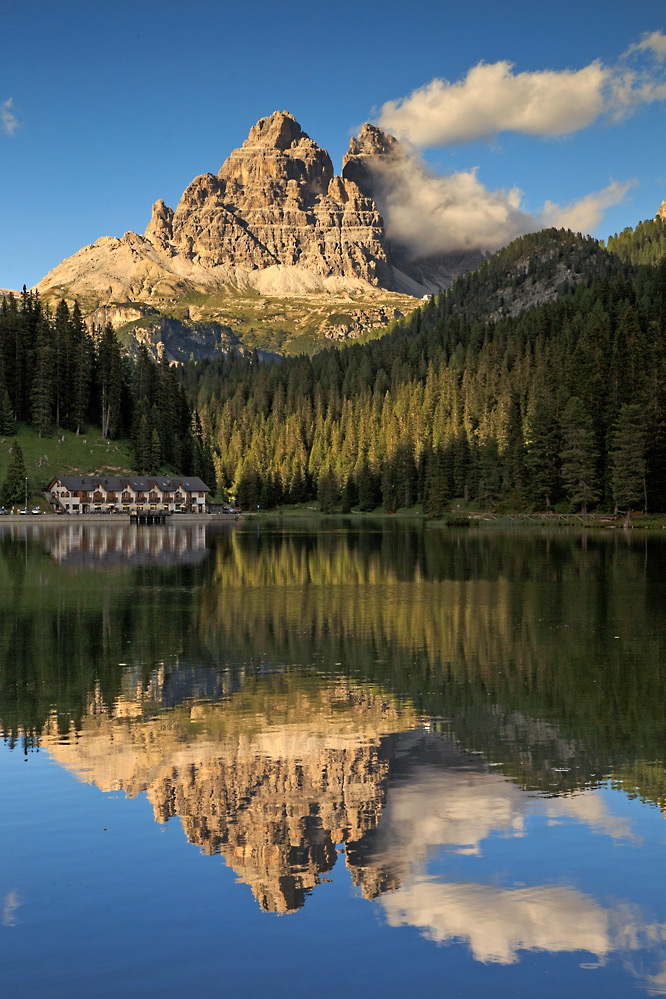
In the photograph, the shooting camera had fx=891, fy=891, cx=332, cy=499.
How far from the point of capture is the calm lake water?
11820mm


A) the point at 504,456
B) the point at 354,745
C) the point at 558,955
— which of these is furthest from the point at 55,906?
the point at 504,456

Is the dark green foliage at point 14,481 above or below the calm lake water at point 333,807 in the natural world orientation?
above

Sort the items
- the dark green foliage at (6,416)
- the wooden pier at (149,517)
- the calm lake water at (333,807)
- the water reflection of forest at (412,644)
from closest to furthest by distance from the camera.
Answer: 1. the calm lake water at (333,807)
2. the water reflection of forest at (412,644)
3. the wooden pier at (149,517)
4. the dark green foliage at (6,416)

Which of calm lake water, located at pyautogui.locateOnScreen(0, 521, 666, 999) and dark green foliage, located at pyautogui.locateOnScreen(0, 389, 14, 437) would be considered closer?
calm lake water, located at pyautogui.locateOnScreen(0, 521, 666, 999)

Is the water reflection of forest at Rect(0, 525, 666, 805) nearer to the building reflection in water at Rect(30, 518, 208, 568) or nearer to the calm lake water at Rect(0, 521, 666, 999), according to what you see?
the calm lake water at Rect(0, 521, 666, 999)

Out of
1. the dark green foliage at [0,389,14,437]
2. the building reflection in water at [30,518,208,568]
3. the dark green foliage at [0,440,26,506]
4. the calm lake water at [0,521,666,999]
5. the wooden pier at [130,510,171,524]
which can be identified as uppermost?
the dark green foliage at [0,389,14,437]

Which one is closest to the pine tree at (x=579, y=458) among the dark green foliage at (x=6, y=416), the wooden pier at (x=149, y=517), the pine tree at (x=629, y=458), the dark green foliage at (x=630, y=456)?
the pine tree at (x=629, y=458)

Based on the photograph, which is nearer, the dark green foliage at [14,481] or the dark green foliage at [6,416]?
the dark green foliage at [14,481]

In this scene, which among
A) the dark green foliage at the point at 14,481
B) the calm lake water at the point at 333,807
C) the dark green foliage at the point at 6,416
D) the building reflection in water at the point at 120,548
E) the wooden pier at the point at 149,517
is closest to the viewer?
the calm lake water at the point at 333,807

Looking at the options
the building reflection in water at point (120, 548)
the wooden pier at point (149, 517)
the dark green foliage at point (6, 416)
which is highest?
the dark green foliage at point (6, 416)

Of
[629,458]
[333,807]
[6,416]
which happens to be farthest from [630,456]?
[333,807]

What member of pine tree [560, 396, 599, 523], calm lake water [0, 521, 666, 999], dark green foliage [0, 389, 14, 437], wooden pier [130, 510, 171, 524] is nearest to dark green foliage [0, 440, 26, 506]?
dark green foliage [0, 389, 14, 437]

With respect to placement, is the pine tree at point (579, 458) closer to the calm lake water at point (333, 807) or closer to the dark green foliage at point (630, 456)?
the dark green foliage at point (630, 456)

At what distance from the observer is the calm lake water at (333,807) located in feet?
38.8
